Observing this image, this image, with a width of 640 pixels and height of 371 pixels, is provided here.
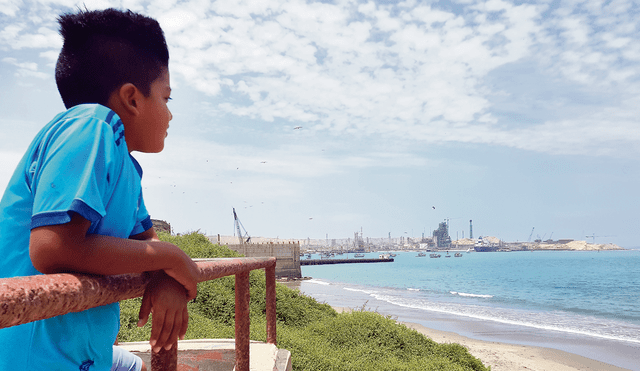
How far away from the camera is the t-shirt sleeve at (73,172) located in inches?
36.1

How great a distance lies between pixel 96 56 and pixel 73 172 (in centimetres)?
66

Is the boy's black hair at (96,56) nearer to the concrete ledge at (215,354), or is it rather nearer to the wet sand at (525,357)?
the concrete ledge at (215,354)

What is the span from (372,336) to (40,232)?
308 inches

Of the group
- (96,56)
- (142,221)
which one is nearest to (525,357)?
(142,221)

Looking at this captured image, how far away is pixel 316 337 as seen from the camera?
7.64 m

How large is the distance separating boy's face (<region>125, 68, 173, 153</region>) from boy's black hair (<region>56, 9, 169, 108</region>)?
0.06 m

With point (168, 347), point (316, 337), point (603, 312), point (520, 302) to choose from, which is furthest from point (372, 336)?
point (520, 302)

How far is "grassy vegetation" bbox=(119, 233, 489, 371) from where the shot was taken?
6.29 m

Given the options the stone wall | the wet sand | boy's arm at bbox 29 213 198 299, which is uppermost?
boy's arm at bbox 29 213 198 299

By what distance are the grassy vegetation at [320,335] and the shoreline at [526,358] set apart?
594cm

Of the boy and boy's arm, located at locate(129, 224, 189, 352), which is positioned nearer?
the boy

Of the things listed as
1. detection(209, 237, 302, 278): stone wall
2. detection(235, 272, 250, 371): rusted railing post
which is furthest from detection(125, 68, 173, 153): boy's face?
detection(209, 237, 302, 278): stone wall

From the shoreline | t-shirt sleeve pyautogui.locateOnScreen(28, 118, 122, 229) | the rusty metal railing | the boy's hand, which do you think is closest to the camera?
the rusty metal railing

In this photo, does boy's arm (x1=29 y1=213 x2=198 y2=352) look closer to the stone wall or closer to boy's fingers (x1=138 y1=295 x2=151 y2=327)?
boy's fingers (x1=138 y1=295 x2=151 y2=327)
